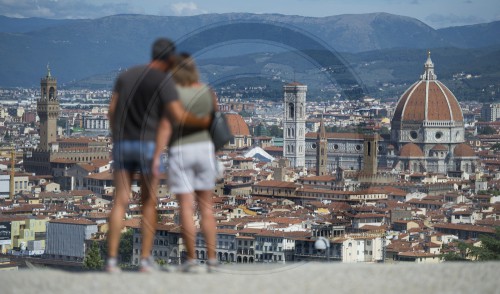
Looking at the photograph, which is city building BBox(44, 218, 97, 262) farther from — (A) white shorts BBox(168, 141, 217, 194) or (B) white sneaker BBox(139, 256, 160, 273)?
(A) white shorts BBox(168, 141, 217, 194)

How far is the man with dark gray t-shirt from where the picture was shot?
5254 mm

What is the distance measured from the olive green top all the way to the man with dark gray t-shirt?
0.07 ft

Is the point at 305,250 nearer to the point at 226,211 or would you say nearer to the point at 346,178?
the point at 226,211

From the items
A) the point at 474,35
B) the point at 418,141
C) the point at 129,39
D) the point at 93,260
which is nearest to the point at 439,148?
the point at 418,141

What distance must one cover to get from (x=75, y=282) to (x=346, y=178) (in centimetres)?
3758

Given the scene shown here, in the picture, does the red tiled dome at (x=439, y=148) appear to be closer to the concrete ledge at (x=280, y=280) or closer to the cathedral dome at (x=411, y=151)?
the cathedral dome at (x=411, y=151)

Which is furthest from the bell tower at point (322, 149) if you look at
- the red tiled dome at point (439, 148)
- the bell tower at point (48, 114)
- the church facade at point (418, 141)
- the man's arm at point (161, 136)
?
the man's arm at point (161, 136)

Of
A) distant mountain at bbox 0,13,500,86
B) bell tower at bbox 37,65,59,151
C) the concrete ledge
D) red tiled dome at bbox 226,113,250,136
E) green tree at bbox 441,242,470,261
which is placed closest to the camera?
the concrete ledge

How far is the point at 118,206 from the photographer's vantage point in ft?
17.3

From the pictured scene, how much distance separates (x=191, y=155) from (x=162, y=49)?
15.0 inches

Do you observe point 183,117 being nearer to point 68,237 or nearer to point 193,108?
point 193,108

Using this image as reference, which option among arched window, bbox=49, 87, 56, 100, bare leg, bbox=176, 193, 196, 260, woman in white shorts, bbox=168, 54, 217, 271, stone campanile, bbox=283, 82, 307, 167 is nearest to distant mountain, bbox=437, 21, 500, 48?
arched window, bbox=49, 87, 56, 100

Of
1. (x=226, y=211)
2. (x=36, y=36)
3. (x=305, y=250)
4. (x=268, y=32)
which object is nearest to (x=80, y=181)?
(x=226, y=211)

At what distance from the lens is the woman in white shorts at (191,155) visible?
5.30 m
